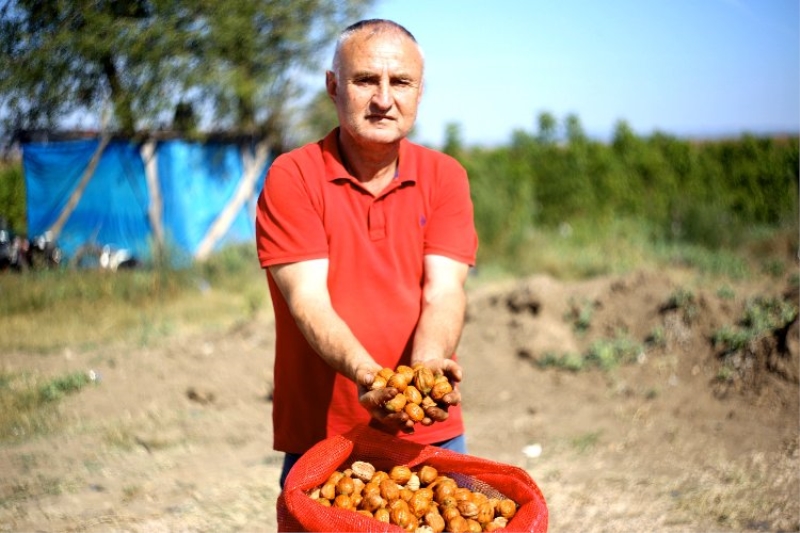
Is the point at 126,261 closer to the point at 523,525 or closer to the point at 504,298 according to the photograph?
the point at 504,298

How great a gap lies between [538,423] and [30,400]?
3.82 m

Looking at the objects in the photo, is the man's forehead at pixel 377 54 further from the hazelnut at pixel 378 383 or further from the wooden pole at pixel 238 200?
the wooden pole at pixel 238 200

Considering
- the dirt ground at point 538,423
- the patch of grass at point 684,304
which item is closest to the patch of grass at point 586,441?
the dirt ground at point 538,423

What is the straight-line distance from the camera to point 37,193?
6.89 meters

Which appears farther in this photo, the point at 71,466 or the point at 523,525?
the point at 71,466

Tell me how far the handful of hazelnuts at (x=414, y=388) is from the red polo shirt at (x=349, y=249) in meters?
0.45

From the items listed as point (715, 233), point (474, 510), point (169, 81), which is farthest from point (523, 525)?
point (715, 233)

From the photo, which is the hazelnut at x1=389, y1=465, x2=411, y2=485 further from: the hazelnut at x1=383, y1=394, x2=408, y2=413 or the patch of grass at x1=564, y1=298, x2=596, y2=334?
the patch of grass at x1=564, y1=298, x2=596, y2=334

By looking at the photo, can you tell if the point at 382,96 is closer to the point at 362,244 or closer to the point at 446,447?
the point at 362,244

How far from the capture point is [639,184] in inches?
640

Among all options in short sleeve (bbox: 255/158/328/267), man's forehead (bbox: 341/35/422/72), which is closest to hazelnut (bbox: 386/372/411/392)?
short sleeve (bbox: 255/158/328/267)

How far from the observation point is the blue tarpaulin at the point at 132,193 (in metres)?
7.11

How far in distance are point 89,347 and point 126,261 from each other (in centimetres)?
141

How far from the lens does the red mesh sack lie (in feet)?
6.66
